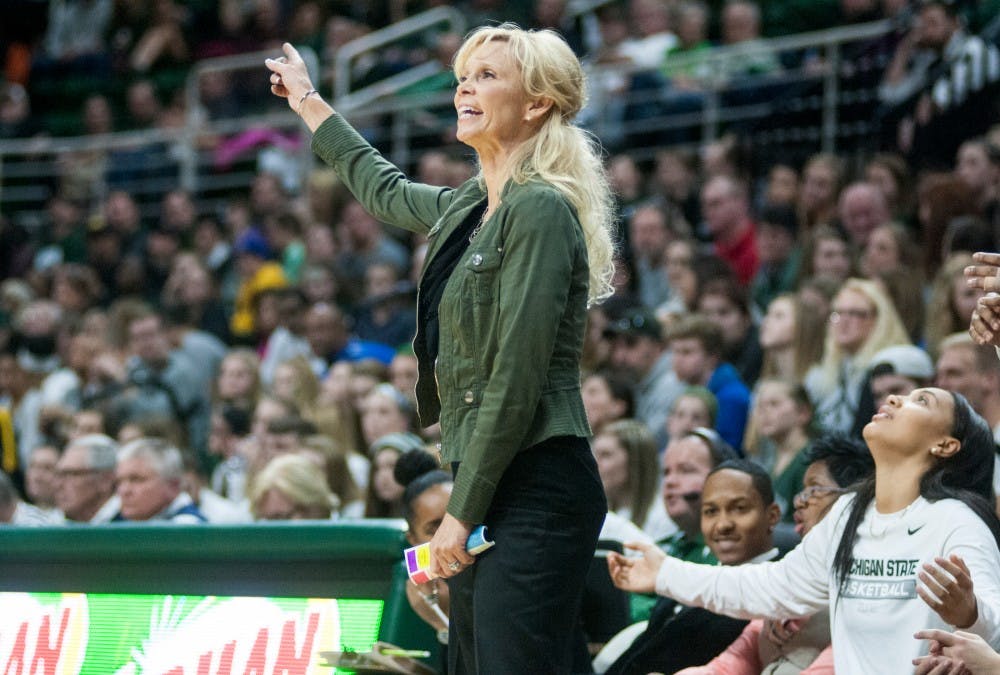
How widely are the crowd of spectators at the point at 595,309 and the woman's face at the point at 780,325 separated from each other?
14 mm

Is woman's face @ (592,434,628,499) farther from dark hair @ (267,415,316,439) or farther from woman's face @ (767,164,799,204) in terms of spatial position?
woman's face @ (767,164,799,204)

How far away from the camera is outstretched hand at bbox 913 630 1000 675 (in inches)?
132

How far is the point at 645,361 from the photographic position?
7949mm

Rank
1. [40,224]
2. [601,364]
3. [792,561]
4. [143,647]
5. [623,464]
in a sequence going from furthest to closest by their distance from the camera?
[40,224] → [601,364] → [623,464] → [143,647] → [792,561]

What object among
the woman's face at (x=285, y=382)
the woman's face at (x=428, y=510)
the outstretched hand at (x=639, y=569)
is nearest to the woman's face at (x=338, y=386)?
the woman's face at (x=285, y=382)

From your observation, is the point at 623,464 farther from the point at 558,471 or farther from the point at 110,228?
the point at 110,228

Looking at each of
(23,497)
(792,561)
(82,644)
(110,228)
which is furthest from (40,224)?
(792,561)

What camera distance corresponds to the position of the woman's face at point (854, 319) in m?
6.95

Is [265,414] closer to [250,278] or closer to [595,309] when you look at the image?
[595,309]

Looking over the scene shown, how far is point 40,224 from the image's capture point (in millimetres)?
14391

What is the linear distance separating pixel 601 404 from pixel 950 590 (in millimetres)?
3856

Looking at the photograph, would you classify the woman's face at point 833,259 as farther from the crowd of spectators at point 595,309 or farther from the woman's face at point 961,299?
the woman's face at point 961,299

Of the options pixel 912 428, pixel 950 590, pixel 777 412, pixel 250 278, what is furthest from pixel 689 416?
pixel 250 278

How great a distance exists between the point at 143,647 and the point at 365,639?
0.64 meters
